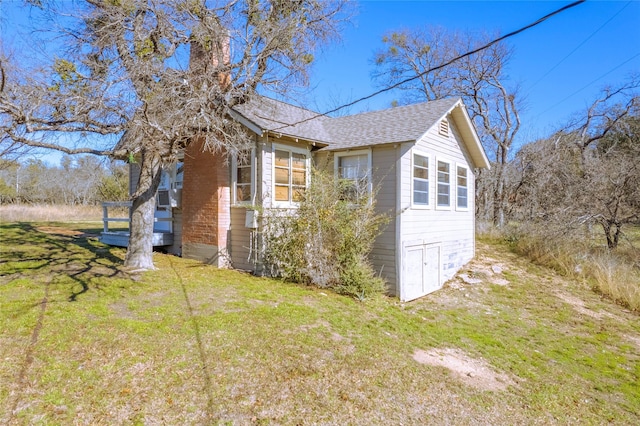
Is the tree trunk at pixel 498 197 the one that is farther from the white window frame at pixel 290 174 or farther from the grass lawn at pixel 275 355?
the white window frame at pixel 290 174

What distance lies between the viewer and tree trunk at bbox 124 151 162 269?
8.69m

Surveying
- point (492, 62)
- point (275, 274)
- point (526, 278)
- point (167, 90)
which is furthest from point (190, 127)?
point (492, 62)

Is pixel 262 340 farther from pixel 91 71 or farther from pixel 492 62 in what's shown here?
pixel 492 62

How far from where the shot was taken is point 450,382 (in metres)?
4.70

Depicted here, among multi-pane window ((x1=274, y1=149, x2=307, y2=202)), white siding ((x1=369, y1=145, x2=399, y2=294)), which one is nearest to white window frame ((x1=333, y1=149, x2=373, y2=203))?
white siding ((x1=369, y1=145, x2=399, y2=294))

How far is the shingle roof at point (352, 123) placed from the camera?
9727 mm

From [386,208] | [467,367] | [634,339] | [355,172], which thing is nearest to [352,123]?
[355,172]

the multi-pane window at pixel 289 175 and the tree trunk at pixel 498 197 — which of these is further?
the tree trunk at pixel 498 197

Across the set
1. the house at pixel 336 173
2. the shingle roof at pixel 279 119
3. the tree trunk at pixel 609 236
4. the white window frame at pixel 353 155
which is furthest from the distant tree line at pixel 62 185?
the tree trunk at pixel 609 236

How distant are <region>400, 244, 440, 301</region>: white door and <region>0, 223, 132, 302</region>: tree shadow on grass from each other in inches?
262

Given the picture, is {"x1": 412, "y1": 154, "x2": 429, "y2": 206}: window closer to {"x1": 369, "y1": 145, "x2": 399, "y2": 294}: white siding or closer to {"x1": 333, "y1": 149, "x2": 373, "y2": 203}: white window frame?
{"x1": 369, "y1": 145, "x2": 399, "y2": 294}: white siding

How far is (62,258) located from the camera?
9375mm

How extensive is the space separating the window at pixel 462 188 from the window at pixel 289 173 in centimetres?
583

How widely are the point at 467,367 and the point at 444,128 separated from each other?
8277 millimetres
